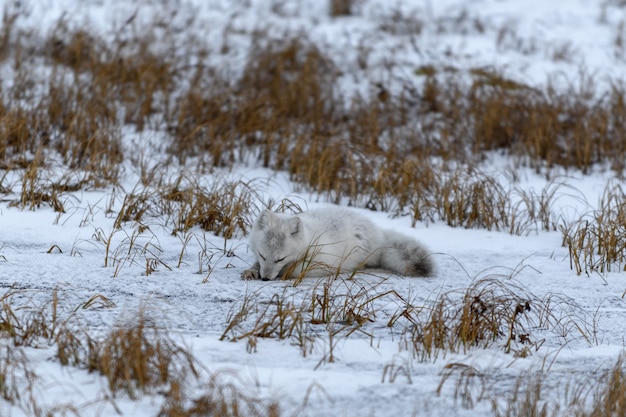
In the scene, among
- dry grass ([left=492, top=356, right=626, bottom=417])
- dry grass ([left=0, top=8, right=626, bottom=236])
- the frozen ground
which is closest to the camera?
dry grass ([left=492, top=356, right=626, bottom=417])

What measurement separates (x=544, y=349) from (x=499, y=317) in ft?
0.99

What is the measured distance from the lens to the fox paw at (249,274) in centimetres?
545

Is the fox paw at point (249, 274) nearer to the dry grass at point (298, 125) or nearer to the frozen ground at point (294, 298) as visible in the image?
the frozen ground at point (294, 298)

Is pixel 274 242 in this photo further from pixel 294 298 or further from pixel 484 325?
pixel 484 325

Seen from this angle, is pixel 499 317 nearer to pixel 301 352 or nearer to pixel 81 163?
pixel 301 352

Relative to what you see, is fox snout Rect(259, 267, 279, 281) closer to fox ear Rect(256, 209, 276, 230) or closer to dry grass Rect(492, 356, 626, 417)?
fox ear Rect(256, 209, 276, 230)

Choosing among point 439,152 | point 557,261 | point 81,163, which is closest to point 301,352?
point 557,261

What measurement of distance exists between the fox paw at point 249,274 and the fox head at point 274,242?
5 centimetres

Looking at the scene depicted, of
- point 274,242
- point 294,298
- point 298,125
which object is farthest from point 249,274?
point 298,125

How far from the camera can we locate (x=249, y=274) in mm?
5457

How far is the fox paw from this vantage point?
5.45 meters

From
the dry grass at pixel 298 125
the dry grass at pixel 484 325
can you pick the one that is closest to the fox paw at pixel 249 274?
the dry grass at pixel 298 125

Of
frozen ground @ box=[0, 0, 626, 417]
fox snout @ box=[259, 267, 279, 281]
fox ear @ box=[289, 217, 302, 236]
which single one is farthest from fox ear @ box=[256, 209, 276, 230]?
frozen ground @ box=[0, 0, 626, 417]

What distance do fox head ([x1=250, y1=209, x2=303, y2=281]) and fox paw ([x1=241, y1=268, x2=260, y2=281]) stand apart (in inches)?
2.0
